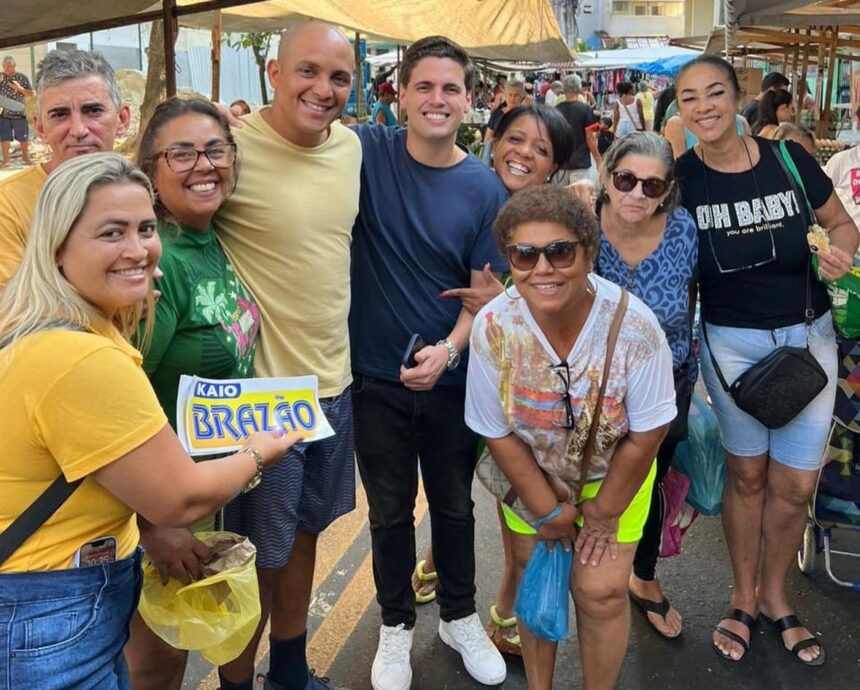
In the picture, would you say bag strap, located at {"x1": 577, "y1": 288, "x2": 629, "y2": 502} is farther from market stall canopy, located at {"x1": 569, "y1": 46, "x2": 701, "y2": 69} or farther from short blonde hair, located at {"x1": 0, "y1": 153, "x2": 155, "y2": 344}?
market stall canopy, located at {"x1": 569, "y1": 46, "x2": 701, "y2": 69}

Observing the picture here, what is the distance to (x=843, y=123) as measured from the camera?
13.1 metres

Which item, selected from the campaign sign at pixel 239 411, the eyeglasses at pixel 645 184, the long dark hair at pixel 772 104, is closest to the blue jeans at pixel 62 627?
the campaign sign at pixel 239 411

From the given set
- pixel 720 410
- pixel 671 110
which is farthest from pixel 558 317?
pixel 671 110

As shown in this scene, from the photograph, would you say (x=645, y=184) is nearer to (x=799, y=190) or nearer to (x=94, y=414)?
(x=799, y=190)

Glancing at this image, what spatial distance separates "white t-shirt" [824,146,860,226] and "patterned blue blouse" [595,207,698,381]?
138 centimetres

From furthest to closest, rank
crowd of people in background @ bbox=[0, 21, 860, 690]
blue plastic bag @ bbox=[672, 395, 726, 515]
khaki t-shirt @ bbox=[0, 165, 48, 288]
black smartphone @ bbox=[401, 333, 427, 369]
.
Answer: blue plastic bag @ bbox=[672, 395, 726, 515] < black smartphone @ bbox=[401, 333, 427, 369] < khaki t-shirt @ bbox=[0, 165, 48, 288] < crowd of people in background @ bbox=[0, 21, 860, 690]

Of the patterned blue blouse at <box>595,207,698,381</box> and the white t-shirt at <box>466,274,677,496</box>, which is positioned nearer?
the white t-shirt at <box>466,274,677,496</box>

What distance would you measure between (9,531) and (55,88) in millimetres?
1524

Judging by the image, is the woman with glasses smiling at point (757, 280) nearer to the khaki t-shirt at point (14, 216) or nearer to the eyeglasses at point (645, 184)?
the eyeglasses at point (645, 184)

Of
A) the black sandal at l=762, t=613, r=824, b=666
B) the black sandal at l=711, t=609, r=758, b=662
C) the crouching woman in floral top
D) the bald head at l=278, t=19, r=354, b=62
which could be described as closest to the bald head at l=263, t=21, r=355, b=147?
the bald head at l=278, t=19, r=354, b=62

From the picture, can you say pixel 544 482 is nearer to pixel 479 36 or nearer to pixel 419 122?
pixel 419 122

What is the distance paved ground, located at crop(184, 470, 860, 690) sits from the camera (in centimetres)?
307

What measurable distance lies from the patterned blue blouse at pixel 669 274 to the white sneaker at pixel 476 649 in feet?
4.11

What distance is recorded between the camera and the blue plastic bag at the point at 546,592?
2.56 meters
